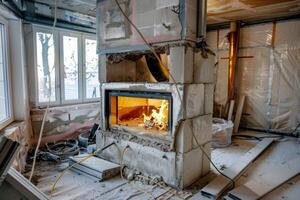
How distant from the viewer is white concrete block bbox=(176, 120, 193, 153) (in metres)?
2.52

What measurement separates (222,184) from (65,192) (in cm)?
182

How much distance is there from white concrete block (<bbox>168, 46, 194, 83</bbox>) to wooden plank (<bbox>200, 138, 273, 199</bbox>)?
125 centimetres

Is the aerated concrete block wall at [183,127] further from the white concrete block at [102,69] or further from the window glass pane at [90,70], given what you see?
the window glass pane at [90,70]

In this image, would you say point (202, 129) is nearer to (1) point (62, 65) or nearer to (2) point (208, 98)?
(2) point (208, 98)

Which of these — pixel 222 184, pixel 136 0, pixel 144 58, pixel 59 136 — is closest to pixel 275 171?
pixel 222 184

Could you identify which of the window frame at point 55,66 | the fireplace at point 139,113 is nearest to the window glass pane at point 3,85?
the window frame at point 55,66

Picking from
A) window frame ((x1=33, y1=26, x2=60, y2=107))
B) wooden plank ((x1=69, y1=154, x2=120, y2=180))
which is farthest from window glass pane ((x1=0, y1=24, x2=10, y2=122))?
wooden plank ((x1=69, y1=154, x2=120, y2=180))

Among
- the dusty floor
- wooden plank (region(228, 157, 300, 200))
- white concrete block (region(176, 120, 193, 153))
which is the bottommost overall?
the dusty floor

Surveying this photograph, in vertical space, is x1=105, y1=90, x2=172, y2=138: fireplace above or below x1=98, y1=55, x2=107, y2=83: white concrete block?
below

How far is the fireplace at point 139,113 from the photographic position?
113 inches

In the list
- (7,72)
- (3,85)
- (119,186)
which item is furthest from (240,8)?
(3,85)

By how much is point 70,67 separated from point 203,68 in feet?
9.17

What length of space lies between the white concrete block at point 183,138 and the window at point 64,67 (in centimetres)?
252

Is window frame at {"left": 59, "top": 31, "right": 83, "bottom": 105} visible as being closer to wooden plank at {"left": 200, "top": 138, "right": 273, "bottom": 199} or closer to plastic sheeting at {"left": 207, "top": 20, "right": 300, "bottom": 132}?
wooden plank at {"left": 200, "top": 138, "right": 273, "bottom": 199}
